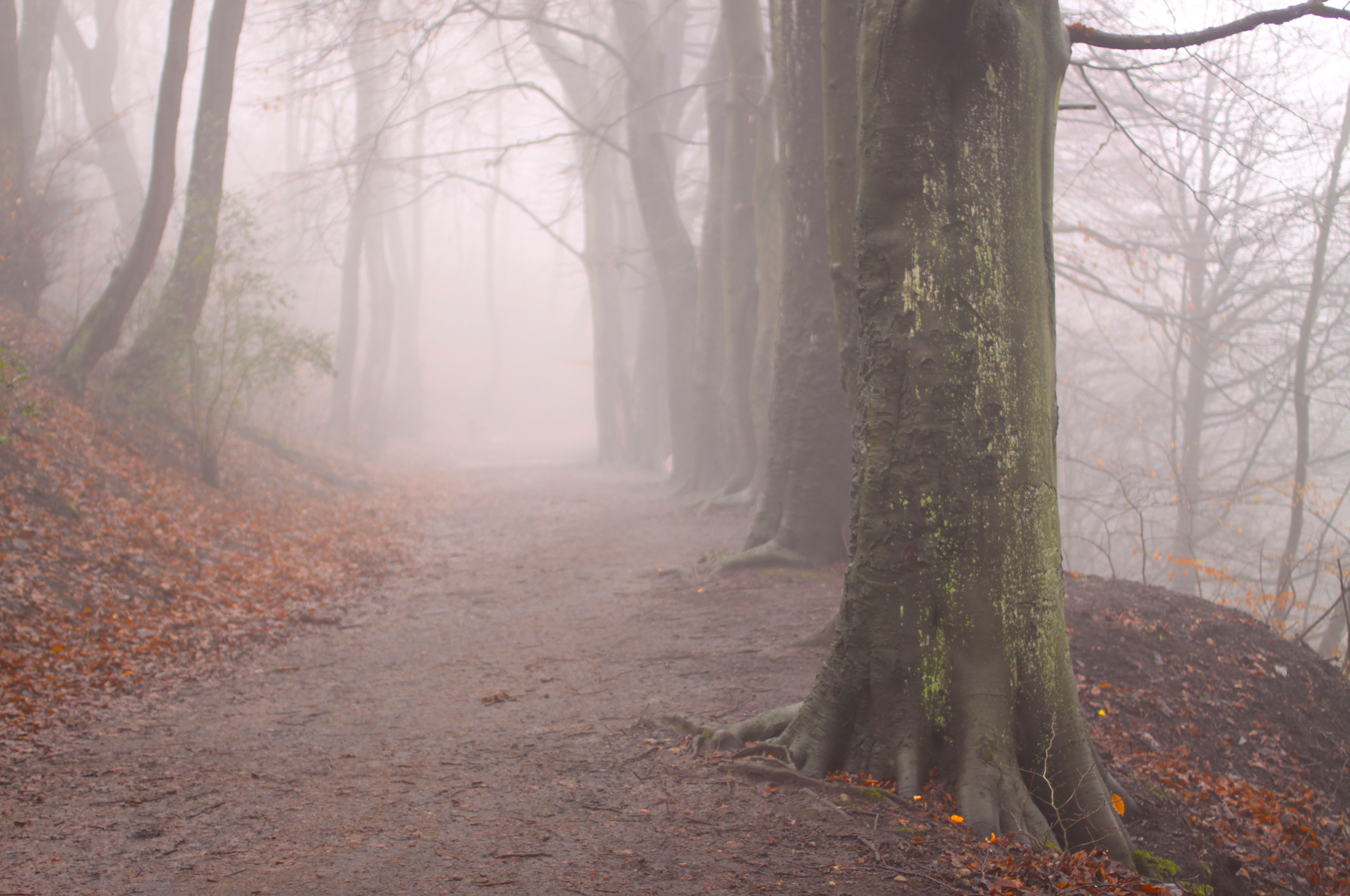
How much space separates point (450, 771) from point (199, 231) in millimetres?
9343

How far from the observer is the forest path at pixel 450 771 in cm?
267

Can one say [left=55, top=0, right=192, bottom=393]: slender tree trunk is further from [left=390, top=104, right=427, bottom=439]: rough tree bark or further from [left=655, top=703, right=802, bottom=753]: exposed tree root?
[left=390, top=104, right=427, bottom=439]: rough tree bark

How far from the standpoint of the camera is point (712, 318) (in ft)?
45.7

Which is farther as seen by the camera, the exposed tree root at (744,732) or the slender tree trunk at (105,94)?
the slender tree trunk at (105,94)

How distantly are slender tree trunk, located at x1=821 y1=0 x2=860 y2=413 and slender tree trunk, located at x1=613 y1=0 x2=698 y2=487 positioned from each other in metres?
9.91

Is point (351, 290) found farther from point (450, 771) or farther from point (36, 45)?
point (450, 771)

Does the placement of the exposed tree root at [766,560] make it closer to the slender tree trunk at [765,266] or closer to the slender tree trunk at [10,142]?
the slender tree trunk at [765,266]

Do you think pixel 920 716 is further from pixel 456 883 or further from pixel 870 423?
pixel 456 883

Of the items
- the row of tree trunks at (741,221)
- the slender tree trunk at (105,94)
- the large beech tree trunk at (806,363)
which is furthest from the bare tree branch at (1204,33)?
the slender tree trunk at (105,94)

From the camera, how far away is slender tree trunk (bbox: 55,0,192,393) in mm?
9773

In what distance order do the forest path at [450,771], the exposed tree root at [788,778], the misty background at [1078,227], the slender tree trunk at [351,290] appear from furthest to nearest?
the slender tree trunk at [351,290]
the misty background at [1078,227]
the exposed tree root at [788,778]
the forest path at [450,771]

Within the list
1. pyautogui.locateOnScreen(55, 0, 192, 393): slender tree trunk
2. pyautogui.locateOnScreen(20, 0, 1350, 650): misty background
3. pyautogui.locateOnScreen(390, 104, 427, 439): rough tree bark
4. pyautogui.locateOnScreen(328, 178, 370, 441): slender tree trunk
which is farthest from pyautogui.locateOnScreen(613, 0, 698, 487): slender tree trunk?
pyautogui.locateOnScreen(390, 104, 427, 439): rough tree bark

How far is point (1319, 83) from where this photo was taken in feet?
37.2

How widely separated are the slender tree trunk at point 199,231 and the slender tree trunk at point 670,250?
Answer: 6719mm
